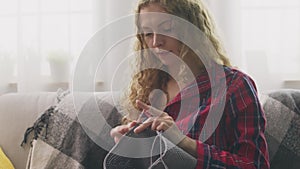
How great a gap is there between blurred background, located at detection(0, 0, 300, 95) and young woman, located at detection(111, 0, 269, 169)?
27.4 inches

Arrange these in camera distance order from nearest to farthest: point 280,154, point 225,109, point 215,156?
point 215,156
point 225,109
point 280,154

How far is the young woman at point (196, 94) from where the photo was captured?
125 centimetres

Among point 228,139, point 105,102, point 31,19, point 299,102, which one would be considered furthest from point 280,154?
point 31,19

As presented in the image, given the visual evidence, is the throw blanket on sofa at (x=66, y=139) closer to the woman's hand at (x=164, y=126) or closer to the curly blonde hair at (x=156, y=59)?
the curly blonde hair at (x=156, y=59)

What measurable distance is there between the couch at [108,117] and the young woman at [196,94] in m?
0.42

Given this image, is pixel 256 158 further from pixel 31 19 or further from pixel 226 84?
pixel 31 19

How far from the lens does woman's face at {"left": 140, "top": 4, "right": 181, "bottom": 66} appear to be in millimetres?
1377

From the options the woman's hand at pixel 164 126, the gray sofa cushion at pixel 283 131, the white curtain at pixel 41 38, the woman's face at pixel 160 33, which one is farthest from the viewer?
the white curtain at pixel 41 38

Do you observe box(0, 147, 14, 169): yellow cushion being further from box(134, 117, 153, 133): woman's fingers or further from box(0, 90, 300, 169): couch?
box(134, 117, 153, 133): woman's fingers

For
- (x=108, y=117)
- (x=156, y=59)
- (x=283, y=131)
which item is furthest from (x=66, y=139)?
(x=283, y=131)

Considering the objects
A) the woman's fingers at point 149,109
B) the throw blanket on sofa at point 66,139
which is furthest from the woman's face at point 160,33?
the throw blanket on sofa at point 66,139

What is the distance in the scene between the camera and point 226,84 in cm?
138

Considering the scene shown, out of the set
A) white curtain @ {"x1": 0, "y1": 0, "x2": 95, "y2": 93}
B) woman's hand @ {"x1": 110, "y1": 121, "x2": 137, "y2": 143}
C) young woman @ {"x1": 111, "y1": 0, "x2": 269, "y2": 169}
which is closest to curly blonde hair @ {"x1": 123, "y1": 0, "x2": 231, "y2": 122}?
young woman @ {"x1": 111, "y1": 0, "x2": 269, "y2": 169}

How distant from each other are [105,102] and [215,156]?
0.78 metres
